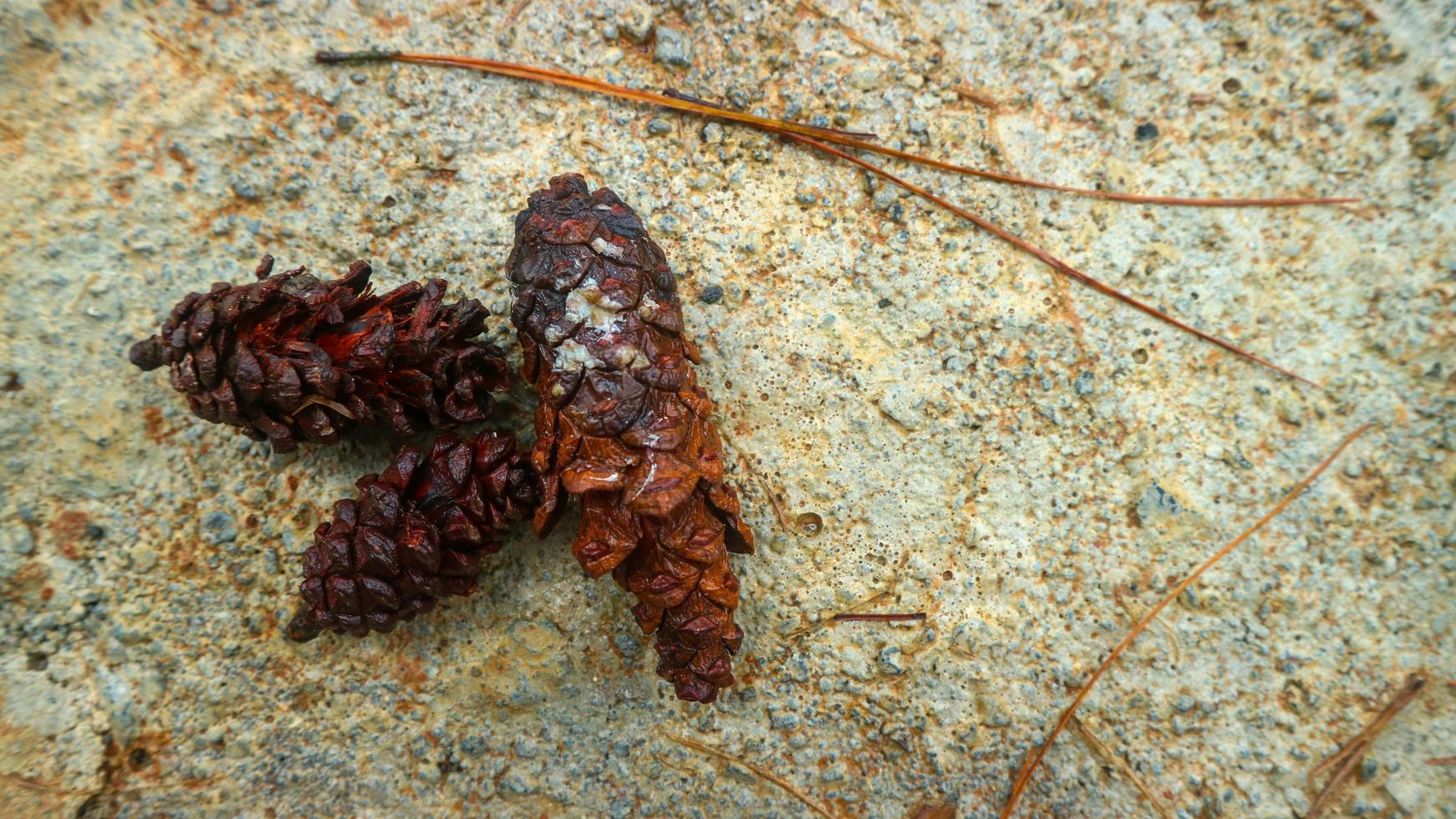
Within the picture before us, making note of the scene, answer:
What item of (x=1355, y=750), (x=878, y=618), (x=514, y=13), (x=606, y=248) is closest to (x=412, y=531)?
(x=606, y=248)

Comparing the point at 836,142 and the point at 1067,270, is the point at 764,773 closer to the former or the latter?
the point at 1067,270

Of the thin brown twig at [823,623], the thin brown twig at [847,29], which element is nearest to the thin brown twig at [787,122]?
the thin brown twig at [847,29]

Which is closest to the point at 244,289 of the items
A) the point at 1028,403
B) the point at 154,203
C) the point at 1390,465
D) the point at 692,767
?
the point at 154,203

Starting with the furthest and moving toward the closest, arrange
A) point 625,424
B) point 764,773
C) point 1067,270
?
point 1067,270 < point 764,773 < point 625,424

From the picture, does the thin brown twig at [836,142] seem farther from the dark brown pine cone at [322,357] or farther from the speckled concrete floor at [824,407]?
the dark brown pine cone at [322,357]

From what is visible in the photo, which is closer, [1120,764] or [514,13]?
[1120,764]
